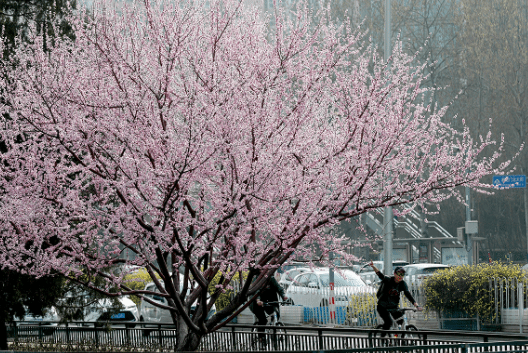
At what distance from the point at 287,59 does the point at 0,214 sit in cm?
440

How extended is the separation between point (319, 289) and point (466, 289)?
553cm

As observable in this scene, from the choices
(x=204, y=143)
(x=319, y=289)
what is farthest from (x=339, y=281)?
(x=204, y=143)

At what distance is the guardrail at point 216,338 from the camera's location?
37.3ft

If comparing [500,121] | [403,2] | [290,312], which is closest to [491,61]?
[500,121]

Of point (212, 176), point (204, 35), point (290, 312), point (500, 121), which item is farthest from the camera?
point (500, 121)

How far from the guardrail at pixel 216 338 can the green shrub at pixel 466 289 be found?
3997 mm

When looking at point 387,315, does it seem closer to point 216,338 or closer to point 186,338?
point 216,338

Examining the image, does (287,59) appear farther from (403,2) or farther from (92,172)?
(403,2)

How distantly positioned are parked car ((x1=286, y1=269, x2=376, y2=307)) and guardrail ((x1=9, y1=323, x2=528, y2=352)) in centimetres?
701

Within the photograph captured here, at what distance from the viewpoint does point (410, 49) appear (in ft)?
153

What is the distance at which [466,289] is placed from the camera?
19.0 meters

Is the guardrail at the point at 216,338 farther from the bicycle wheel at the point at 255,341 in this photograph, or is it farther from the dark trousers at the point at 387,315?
the dark trousers at the point at 387,315

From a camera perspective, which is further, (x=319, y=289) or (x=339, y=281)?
(x=339, y=281)

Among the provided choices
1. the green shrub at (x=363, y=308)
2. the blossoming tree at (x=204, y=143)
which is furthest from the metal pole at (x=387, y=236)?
the blossoming tree at (x=204, y=143)
